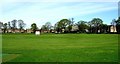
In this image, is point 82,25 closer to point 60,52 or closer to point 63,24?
point 63,24

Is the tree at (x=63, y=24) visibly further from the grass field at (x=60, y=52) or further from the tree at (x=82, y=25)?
the grass field at (x=60, y=52)

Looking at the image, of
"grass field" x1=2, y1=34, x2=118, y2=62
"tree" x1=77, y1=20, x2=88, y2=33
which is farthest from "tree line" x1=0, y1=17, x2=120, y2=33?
"grass field" x1=2, y1=34, x2=118, y2=62

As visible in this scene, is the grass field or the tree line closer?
the grass field

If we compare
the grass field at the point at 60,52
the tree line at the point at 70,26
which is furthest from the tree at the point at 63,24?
the grass field at the point at 60,52

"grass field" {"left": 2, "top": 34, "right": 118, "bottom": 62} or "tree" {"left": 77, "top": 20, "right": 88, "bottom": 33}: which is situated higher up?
"tree" {"left": 77, "top": 20, "right": 88, "bottom": 33}

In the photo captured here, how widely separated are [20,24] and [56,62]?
487ft

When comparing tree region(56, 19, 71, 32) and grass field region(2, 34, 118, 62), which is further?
tree region(56, 19, 71, 32)

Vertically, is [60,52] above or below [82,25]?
below

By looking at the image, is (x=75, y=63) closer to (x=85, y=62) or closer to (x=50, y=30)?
(x=85, y=62)

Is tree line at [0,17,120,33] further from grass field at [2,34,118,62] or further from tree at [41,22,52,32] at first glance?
grass field at [2,34,118,62]

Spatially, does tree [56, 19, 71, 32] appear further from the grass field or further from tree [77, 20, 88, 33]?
the grass field

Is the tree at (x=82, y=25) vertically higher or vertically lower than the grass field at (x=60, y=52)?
higher

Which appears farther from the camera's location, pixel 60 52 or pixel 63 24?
pixel 63 24

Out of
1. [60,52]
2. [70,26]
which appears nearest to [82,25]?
[70,26]
